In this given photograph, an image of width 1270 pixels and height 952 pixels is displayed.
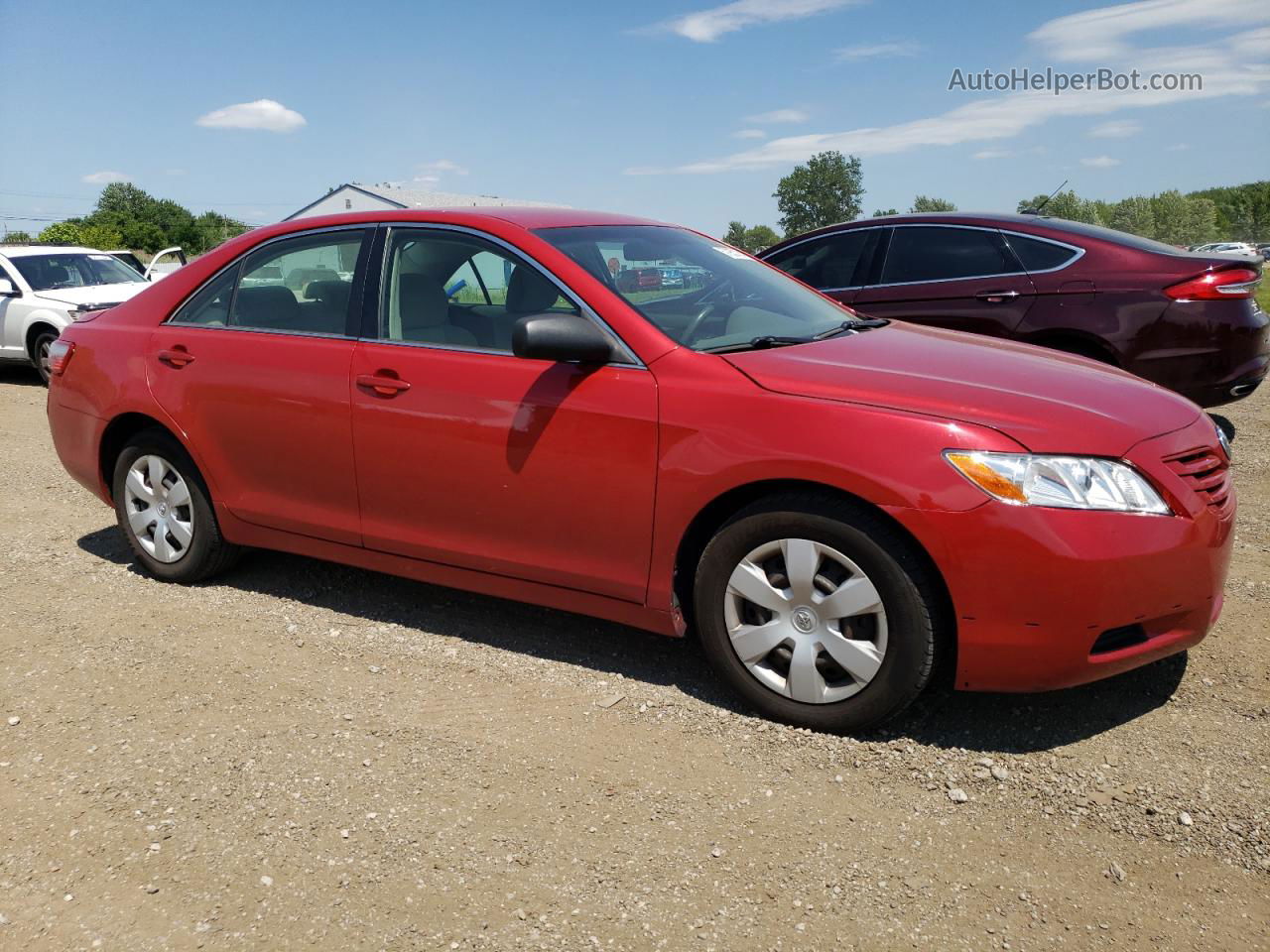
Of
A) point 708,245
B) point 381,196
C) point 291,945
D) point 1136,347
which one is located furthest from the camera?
point 381,196

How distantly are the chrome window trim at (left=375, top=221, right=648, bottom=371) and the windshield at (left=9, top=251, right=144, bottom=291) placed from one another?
10.1 m

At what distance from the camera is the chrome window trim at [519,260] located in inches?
145

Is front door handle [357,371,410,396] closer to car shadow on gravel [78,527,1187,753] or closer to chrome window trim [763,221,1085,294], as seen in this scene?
car shadow on gravel [78,527,1187,753]

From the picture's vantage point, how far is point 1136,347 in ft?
22.0

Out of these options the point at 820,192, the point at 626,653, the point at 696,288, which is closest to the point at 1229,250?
the point at 696,288

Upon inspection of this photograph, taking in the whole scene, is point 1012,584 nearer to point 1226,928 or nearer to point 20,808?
point 1226,928

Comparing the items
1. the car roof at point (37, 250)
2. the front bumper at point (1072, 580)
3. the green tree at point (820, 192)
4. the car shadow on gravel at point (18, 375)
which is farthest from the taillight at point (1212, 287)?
the green tree at point (820, 192)

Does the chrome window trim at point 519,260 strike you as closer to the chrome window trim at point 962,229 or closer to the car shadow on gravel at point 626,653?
the car shadow on gravel at point 626,653

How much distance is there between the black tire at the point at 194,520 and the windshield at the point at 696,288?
2.01m

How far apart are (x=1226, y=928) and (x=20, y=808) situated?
10.5ft

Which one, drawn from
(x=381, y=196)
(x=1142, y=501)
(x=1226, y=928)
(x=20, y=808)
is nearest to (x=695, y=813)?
(x=1226, y=928)

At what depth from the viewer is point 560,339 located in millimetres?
3588

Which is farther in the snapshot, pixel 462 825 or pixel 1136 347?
pixel 1136 347

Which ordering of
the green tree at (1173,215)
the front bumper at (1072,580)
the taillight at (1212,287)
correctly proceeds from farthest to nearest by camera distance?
the green tree at (1173,215)
the taillight at (1212,287)
the front bumper at (1072,580)
